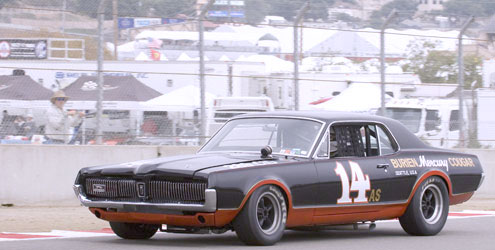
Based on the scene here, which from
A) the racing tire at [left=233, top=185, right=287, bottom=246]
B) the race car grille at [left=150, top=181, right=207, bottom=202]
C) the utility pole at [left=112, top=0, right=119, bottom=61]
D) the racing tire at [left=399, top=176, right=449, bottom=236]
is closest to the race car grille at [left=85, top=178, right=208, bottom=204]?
the race car grille at [left=150, top=181, right=207, bottom=202]

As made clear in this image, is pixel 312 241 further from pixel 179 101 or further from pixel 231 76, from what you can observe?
pixel 231 76

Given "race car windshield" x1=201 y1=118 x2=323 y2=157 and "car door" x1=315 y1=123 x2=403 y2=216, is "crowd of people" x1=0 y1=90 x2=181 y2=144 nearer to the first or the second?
"race car windshield" x1=201 y1=118 x2=323 y2=157

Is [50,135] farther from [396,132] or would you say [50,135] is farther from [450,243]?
[450,243]

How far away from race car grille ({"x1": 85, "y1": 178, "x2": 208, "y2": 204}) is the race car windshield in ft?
4.21

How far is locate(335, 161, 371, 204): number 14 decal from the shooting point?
360 inches

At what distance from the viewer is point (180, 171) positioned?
8.12m

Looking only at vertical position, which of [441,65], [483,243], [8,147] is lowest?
[483,243]

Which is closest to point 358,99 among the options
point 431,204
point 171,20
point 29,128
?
point 171,20

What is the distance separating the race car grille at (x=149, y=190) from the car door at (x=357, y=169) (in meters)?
1.45

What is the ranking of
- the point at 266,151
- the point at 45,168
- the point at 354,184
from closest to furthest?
the point at 266,151, the point at 354,184, the point at 45,168

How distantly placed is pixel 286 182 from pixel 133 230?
1.67 m

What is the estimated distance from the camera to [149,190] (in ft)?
27.1

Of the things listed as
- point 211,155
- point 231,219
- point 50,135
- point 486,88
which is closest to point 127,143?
point 50,135

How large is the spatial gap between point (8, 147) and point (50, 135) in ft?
2.07
